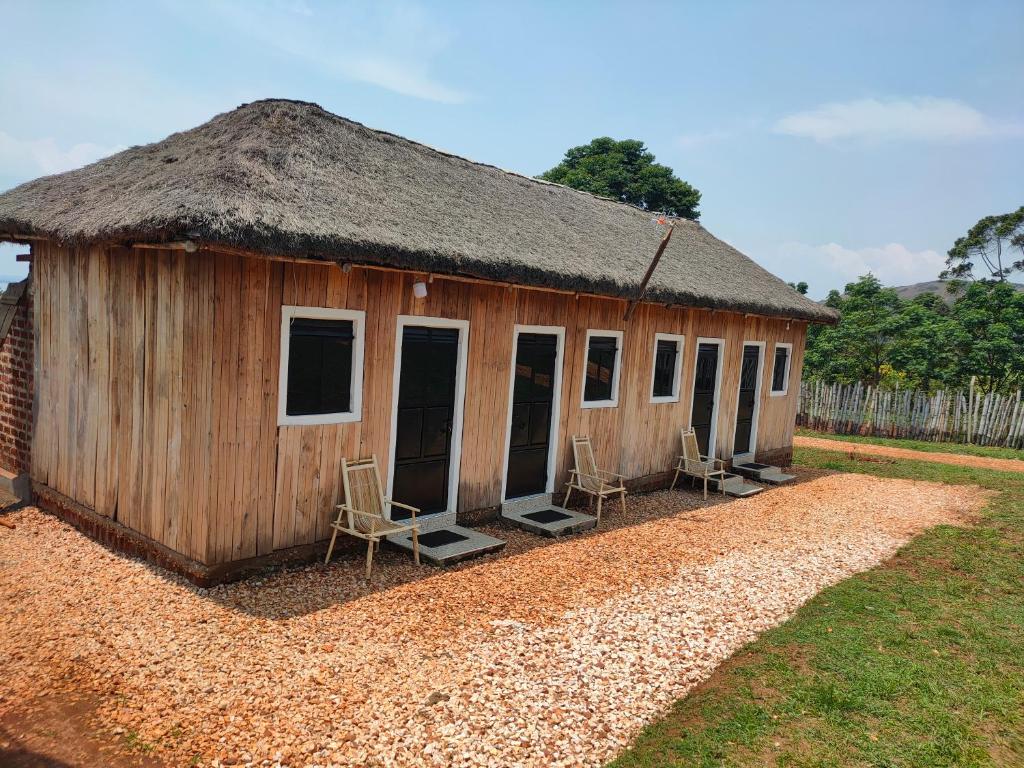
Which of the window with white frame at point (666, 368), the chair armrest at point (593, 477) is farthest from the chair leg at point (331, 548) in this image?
the window with white frame at point (666, 368)

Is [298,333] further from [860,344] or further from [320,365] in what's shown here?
[860,344]

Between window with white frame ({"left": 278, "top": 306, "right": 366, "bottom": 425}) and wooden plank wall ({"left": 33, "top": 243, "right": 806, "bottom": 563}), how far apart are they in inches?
3.5

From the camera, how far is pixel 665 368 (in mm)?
10742

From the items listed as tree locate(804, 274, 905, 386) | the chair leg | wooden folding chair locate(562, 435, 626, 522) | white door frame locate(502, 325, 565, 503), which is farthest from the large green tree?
the chair leg

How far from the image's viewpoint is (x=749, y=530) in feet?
29.0

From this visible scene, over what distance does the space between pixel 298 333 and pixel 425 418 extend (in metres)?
1.81

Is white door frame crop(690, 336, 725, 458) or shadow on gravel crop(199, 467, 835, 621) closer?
shadow on gravel crop(199, 467, 835, 621)

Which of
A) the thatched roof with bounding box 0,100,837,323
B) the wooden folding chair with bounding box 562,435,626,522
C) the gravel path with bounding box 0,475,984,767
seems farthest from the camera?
the wooden folding chair with bounding box 562,435,626,522

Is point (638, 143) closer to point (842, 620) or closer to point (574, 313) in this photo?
point (574, 313)

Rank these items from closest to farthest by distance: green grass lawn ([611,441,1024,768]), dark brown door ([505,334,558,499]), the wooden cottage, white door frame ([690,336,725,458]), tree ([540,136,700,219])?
1. green grass lawn ([611,441,1024,768])
2. the wooden cottage
3. dark brown door ([505,334,558,499])
4. white door frame ([690,336,725,458])
5. tree ([540,136,700,219])

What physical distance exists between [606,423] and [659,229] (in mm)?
4754

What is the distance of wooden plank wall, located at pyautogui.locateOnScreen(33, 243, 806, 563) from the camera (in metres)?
5.63

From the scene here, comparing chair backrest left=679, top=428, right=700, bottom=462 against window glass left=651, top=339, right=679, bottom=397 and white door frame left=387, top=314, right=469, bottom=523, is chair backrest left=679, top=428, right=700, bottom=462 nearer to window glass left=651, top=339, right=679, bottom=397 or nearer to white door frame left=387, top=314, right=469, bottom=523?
window glass left=651, top=339, right=679, bottom=397

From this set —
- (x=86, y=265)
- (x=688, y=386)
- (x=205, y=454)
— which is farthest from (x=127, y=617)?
(x=688, y=386)
